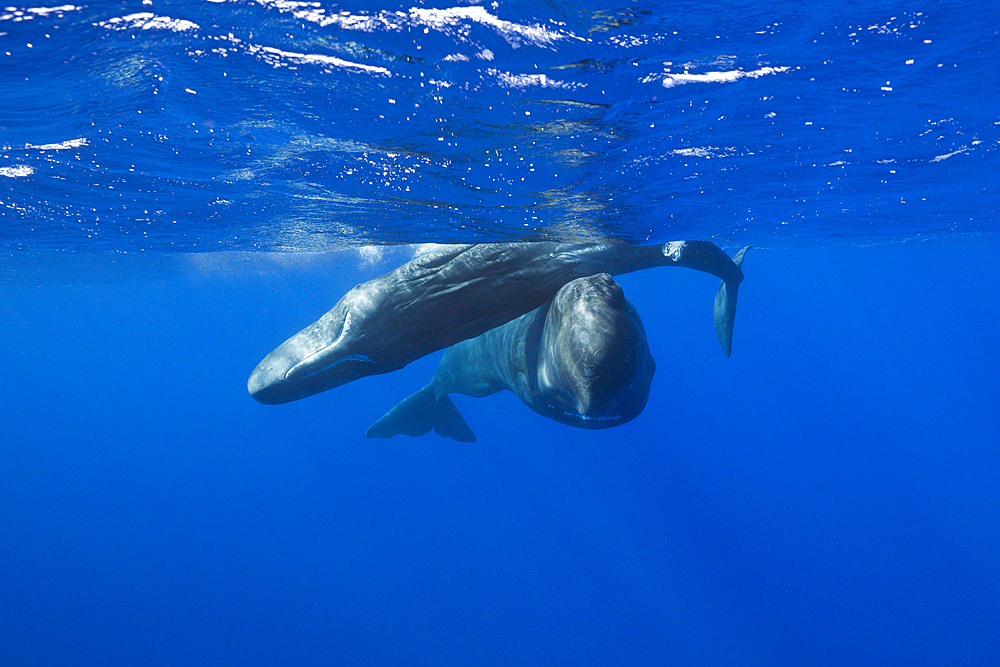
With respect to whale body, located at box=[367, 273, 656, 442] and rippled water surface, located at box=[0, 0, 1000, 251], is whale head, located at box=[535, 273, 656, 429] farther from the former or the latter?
rippled water surface, located at box=[0, 0, 1000, 251]

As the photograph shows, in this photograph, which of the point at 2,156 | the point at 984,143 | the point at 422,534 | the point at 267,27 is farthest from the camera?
the point at 422,534

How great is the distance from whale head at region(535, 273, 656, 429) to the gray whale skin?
1340 millimetres

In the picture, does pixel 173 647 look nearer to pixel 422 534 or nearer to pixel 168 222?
pixel 422 534

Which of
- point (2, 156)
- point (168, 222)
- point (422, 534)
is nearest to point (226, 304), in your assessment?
point (422, 534)

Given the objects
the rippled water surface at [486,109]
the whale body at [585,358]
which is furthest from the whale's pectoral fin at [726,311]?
the whale body at [585,358]

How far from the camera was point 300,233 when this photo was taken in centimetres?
1199

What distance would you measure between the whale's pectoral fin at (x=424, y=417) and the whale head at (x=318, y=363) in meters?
4.28

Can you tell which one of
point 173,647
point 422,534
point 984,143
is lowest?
point 422,534

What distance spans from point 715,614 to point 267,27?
161 feet

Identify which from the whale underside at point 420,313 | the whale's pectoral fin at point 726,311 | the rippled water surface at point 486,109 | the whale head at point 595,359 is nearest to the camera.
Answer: the whale head at point 595,359

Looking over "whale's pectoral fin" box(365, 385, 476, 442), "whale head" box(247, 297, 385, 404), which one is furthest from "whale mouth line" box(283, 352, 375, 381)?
"whale's pectoral fin" box(365, 385, 476, 442)

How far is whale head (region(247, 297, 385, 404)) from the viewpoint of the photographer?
5000 mm

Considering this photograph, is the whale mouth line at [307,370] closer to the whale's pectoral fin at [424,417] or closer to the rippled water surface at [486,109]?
the rippled water surface at [486,109]

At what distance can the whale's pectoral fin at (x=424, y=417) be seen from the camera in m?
9.57
